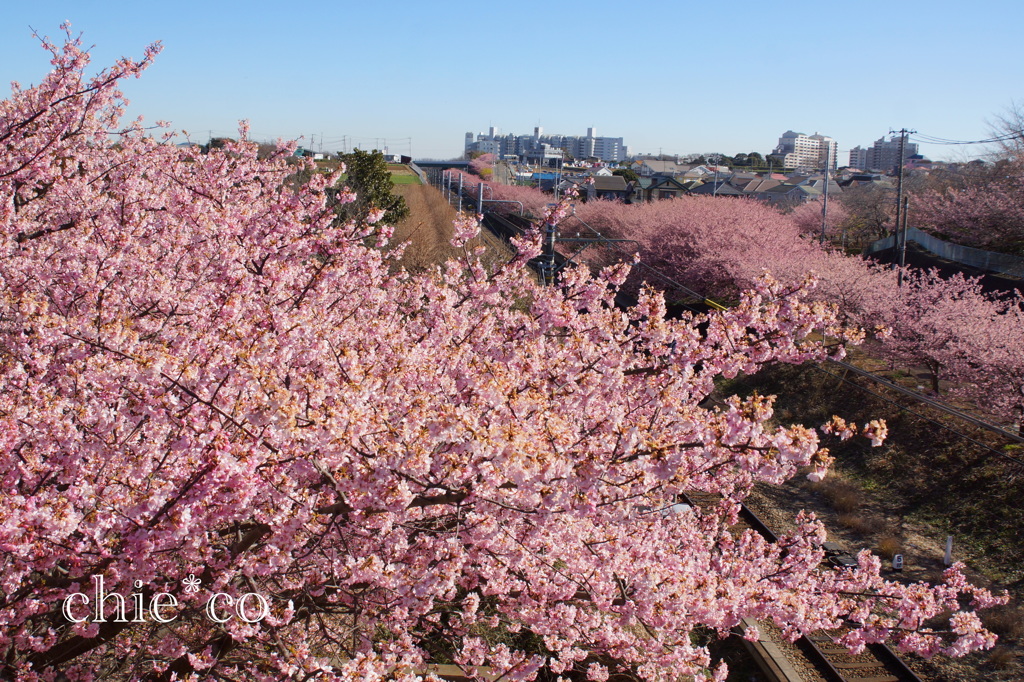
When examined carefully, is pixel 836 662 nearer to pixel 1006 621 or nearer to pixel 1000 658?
pixel 1000 658

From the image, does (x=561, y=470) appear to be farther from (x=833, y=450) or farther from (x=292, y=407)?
(x=833, y=450)

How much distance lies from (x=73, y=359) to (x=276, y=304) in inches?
76.5

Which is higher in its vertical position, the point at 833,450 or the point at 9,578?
the point at 9,578

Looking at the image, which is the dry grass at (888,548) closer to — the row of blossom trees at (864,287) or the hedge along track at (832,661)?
the hedge along track at (832,661)

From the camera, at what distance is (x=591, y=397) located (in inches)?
225

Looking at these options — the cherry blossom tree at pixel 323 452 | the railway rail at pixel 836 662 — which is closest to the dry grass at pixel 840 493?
the railway rail at pixel 836 662

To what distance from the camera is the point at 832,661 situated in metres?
10.6

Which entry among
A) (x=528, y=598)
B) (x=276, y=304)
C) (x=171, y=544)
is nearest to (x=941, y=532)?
(x=528, y=598)

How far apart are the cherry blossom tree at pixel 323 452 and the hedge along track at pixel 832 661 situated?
107 inches


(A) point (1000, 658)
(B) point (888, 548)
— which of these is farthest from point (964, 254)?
(A) point (1000, 658)

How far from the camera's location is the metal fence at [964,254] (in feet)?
103

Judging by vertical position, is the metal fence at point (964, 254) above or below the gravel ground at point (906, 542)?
Answer: above

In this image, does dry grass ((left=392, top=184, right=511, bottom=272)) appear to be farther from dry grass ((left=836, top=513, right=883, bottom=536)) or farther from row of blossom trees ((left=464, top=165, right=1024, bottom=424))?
dry grass ((left=836, top=513, right=883, bottom=536))

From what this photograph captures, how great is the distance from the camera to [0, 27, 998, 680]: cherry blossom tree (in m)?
4.11
